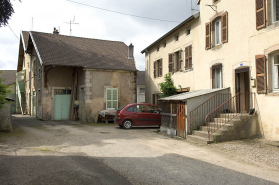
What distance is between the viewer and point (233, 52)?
37.4ft

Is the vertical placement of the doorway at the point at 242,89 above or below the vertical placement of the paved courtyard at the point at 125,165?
above

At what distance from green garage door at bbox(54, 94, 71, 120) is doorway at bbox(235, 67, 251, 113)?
13245mm

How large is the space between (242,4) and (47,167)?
383 inches

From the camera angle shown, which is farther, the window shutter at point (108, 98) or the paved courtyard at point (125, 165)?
the window shutter at point (108, 98)

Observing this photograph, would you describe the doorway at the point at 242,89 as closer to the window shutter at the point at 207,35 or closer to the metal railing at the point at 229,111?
the metal railing at the point at 229,111

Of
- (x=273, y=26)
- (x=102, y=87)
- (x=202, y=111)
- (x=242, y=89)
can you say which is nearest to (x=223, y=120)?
(x=202, y=111)

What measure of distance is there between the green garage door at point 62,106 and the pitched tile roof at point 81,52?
3009 mm

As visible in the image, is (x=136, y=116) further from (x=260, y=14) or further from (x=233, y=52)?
(x=260, y=14)

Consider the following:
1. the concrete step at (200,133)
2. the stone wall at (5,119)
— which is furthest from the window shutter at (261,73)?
A: the stone wall at (5,119)

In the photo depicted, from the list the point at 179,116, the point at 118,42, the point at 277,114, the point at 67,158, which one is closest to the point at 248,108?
the point at 277,114

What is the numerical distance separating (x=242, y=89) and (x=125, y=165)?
7.35 metres

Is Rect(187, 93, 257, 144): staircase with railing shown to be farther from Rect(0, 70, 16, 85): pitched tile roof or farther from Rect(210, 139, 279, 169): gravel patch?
Rect(0, 70, 16, 85): pitched tile roof

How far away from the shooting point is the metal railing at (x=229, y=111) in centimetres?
1003

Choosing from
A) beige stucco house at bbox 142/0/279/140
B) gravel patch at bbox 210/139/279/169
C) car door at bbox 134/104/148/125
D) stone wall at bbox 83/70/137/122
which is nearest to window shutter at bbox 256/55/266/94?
beige stucco house at bbox 142/0/279/140
